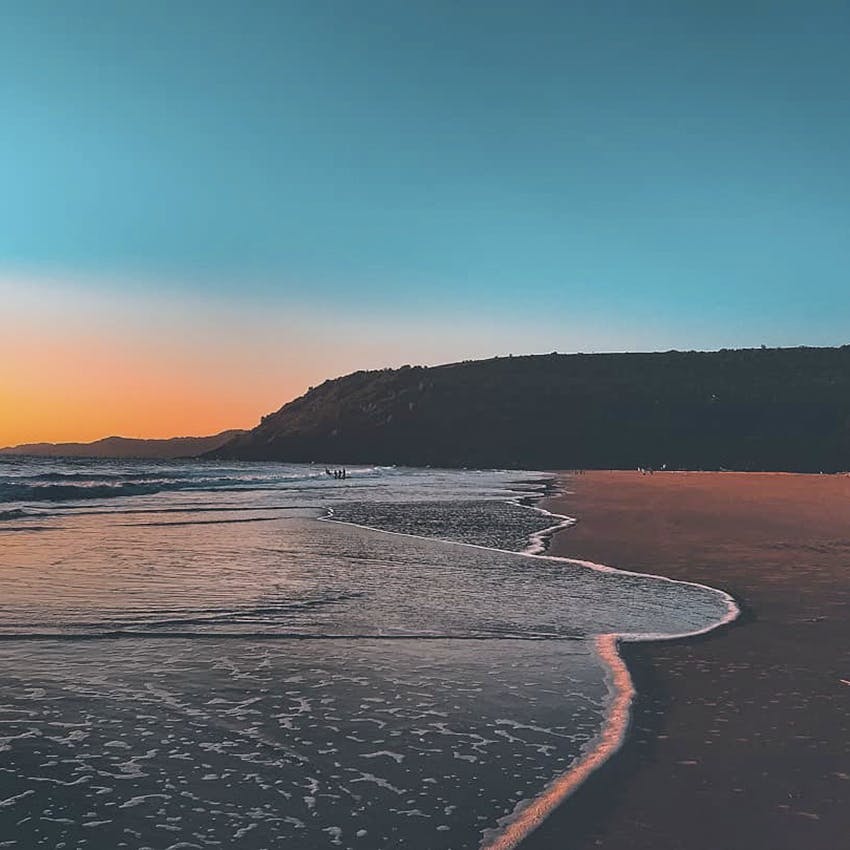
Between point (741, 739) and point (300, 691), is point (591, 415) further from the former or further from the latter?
point (741, 739)

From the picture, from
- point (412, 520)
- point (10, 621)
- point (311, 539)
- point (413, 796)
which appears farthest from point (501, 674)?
point (412, 520)

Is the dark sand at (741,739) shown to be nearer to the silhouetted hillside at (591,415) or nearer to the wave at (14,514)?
the wave at (14,514)

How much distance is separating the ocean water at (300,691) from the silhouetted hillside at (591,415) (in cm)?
11208

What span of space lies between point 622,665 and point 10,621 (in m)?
6.92

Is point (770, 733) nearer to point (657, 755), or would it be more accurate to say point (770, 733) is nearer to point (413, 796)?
point (657, 755)

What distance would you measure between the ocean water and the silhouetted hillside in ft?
368

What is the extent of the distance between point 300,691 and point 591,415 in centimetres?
14687

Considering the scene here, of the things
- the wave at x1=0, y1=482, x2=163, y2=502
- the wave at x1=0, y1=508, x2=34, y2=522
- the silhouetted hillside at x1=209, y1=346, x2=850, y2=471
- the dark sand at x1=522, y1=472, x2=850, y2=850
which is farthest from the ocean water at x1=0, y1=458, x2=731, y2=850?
the silhouetted hillside at x1=209, y1=346, x2=850, y2=471

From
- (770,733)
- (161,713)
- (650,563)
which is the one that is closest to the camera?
(770,733)

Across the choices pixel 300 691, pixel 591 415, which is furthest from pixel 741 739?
pixel 591 415

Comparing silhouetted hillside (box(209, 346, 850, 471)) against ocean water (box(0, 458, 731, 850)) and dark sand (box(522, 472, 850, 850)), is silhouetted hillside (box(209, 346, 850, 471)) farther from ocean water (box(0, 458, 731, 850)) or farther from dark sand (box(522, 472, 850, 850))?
dark sand (box(522, 472, 850, 850))

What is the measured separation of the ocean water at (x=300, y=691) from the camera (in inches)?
190

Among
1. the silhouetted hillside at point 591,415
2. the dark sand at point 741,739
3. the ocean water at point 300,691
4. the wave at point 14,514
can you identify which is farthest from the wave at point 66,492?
the silhouetted hillside at point 591,415

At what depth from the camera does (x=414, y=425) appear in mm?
156625
